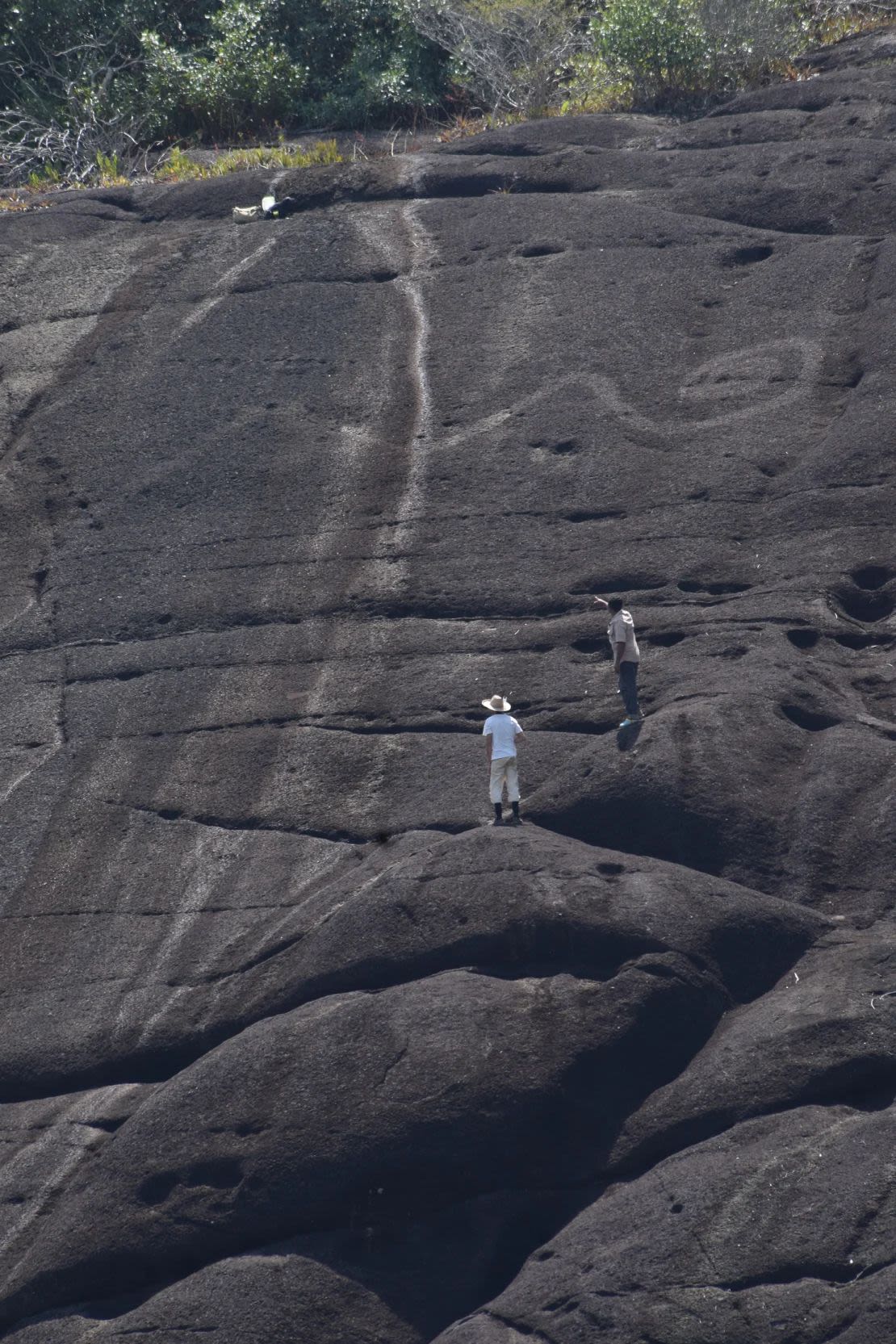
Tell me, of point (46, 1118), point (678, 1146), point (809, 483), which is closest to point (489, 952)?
point (678, 1146)

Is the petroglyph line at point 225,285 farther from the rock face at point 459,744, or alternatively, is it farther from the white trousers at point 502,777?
the white trousers at point 502,777

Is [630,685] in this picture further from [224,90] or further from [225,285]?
[224,90]

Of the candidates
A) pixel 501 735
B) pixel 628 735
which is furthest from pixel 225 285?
pixel 628 735

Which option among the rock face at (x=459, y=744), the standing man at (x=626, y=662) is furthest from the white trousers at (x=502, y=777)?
the standing man at (x=626, y=662)

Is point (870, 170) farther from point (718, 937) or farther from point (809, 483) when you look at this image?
point (718, 937)

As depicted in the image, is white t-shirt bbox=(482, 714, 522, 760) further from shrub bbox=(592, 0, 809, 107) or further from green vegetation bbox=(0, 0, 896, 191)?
shrub bbox=(592, 0, 809, 107)

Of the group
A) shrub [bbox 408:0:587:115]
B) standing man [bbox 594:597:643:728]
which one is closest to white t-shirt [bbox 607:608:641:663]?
standing man [bbox 594:597:643:728]

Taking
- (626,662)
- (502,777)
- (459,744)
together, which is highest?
(626,662)
